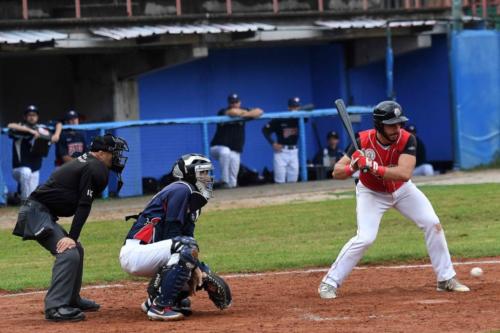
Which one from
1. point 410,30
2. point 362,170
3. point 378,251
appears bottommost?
point 378,251

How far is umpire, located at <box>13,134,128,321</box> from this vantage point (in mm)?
9469

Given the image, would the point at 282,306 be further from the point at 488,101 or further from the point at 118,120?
the point at 488,101

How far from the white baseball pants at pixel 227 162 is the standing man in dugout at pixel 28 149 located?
10.7 ft

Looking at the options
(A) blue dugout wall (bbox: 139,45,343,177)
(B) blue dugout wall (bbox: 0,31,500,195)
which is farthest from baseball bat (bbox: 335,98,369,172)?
(B) blue dugout wall (bbox: 0,31,500,195)

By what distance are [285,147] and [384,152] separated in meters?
12.3

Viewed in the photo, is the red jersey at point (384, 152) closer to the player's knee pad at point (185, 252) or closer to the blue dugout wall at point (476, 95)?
the player's knee pad at point (185, 252)

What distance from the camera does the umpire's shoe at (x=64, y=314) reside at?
30.9ft

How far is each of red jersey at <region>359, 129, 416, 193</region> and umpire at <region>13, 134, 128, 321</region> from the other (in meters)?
2.14

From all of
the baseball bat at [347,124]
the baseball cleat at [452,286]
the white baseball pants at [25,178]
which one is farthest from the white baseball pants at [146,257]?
the white baseball pants at [25,178]

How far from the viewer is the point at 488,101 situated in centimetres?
2470

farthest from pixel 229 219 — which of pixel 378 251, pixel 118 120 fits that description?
pixel 118 120

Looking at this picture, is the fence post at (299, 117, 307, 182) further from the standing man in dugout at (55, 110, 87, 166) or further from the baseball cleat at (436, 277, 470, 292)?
the baseball cleat at (436, 277, 470, 292)

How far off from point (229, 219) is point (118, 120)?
6.34 meters

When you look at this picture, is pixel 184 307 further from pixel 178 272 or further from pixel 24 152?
pixel 24 152
